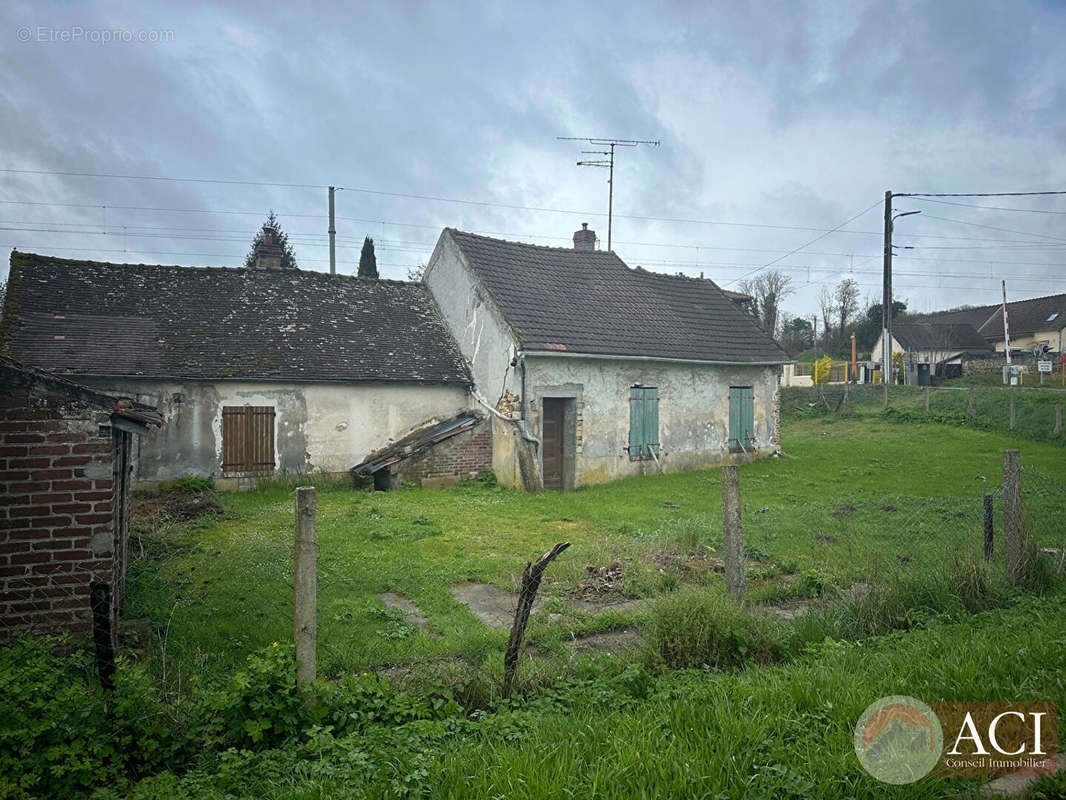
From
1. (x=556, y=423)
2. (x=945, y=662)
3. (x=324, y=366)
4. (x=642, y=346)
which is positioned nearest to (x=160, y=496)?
(x=324, y=366)

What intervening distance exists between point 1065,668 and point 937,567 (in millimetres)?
2313

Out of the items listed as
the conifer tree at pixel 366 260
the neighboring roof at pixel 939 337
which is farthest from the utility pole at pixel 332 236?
the neighboring roof at pixel 939 337

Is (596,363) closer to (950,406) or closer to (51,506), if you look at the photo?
(51,506)

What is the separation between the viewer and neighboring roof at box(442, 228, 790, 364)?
1672 centimetres

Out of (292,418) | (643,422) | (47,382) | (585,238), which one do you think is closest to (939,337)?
(585,238)

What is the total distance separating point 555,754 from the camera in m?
3.40

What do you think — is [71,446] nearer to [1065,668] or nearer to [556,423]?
[1065,668]

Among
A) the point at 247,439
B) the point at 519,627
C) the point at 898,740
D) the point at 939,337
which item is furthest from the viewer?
the point at 939,337

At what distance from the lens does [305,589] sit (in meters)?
4.32

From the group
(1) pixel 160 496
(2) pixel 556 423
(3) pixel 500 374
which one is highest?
(3) pixel 500 374

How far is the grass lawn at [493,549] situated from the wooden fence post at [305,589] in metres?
1.10

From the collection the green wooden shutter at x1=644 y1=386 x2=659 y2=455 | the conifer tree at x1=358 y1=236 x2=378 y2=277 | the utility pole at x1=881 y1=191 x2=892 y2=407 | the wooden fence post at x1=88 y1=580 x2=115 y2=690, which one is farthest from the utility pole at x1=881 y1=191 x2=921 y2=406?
the wooden fence post at x1=88 y1=580 x2=115 y2=690

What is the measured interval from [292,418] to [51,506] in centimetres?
1081

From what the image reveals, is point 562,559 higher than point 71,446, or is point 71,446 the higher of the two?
point 71,446
